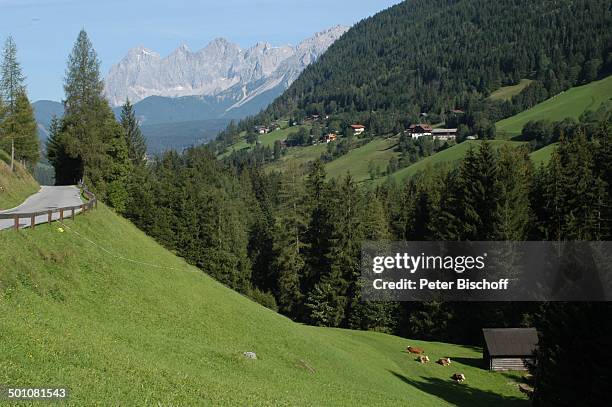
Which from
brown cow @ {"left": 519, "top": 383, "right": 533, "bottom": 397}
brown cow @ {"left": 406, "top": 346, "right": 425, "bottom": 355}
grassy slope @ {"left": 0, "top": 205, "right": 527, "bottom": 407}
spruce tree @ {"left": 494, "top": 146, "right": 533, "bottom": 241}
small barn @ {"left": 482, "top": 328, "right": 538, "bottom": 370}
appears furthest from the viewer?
spruce tree @ {"left": 494, "top": 146, "right": 533, "bottom": 241}

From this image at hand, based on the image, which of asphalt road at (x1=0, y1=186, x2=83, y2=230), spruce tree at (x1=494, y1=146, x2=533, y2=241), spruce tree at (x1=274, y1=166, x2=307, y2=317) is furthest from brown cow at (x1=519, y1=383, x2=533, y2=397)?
asphalt road at (x1=0, y1=186, x2=83, y2=230)

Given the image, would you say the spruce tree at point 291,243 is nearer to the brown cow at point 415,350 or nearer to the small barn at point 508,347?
the brown cow at point 415,350

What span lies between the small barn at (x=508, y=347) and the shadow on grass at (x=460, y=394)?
7431mm

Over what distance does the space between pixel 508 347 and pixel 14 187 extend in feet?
180

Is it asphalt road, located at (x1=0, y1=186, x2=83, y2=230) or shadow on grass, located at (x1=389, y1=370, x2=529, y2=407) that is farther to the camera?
shadow on grass, located at (x1=389, y1=370, x2=529, y2=407)

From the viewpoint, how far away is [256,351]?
32.2 metres

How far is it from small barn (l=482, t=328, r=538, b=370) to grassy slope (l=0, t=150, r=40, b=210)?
48526 millimetres

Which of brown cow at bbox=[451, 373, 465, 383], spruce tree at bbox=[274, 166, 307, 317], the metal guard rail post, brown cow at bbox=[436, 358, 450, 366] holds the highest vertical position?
the metal guard rail post

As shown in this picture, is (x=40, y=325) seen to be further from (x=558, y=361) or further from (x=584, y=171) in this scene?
(x=584, y=171)

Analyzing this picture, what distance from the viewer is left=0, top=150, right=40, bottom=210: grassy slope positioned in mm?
51072

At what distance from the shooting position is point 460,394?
42.5 m

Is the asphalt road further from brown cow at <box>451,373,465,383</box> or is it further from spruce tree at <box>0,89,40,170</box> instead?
brown cow at <box>451,373,465,383</box>

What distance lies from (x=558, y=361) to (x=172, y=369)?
2402cm

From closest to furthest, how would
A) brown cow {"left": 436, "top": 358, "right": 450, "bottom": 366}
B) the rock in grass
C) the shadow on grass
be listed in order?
the rock in grass < the shadow on grass < brown cow {"left": 436, "top": 358, "right": 450, "bottom": 366}
